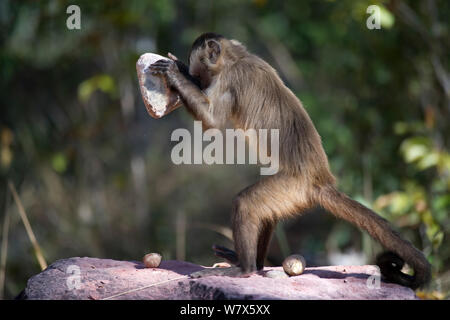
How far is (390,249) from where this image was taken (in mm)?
3344

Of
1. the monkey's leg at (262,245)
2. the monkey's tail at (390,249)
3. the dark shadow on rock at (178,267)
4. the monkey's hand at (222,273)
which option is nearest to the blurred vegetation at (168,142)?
the dark shadow on rock at (178,267)

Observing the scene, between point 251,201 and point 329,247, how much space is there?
437cm

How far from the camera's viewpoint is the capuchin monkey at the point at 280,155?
11.1 ft

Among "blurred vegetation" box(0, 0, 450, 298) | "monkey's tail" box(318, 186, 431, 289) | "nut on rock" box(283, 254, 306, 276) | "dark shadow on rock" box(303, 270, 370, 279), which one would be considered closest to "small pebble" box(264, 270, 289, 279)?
"nut on rock" box(283, 254, 306, 276)

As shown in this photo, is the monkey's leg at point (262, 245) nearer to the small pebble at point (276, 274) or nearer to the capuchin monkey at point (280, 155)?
the capuchin monkey at point (280, 155)

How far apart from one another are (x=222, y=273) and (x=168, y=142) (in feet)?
22.0

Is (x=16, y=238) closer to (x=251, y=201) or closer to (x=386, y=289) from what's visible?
(x=251, y=201)

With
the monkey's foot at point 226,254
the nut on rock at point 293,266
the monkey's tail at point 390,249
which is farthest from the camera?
the monkey's foot at point 226,254

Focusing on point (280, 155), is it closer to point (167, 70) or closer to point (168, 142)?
point (167, 70)

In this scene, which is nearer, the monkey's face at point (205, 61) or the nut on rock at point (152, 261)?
the nut on rock at point (152, 261)

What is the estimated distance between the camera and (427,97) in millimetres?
7594

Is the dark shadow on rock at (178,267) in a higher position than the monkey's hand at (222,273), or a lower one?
lower

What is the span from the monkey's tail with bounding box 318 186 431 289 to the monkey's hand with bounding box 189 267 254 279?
72 cm

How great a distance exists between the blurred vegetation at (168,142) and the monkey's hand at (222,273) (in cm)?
201
